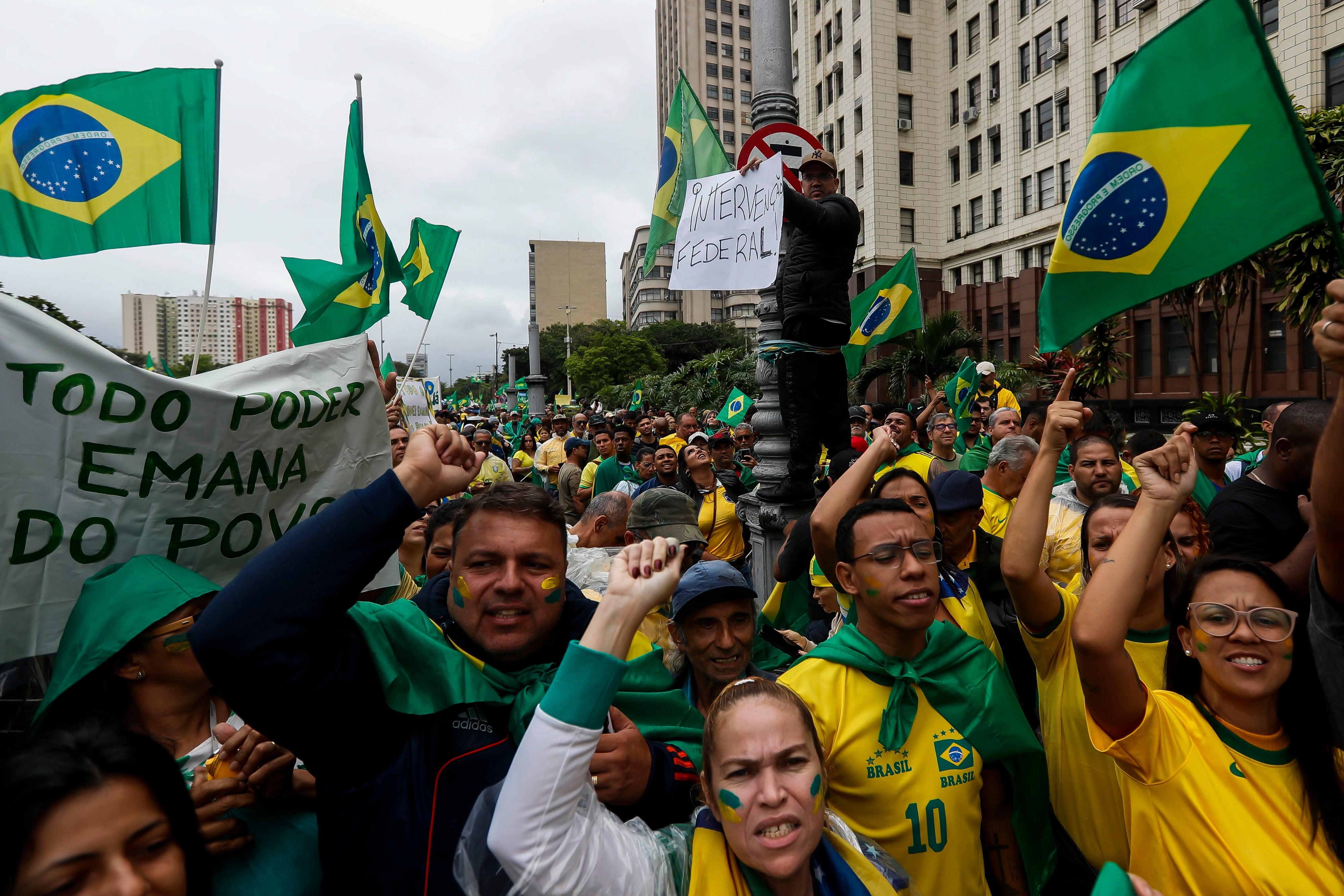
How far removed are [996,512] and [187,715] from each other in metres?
4.02

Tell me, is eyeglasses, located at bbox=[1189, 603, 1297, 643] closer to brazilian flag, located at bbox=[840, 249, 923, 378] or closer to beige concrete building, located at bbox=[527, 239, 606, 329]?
brazilian flag, located at bbox=[840, 249, 923, 378]

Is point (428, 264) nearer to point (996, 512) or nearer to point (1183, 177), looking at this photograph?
point (996, 512)

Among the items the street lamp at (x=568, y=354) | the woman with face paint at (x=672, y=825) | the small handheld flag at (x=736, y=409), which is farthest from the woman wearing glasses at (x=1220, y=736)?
the street lamp at (x=568, y=354)

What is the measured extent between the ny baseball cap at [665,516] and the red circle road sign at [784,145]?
204 cm

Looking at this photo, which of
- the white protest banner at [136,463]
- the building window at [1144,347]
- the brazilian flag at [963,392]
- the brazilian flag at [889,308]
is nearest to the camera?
the white protest banner at [136,463]

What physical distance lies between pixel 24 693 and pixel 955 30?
45410 mm

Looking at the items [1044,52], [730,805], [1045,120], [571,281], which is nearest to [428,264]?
[730,805]

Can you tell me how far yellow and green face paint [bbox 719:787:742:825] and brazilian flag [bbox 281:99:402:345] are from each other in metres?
3.94

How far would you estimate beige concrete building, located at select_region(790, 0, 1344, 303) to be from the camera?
33.0 metres

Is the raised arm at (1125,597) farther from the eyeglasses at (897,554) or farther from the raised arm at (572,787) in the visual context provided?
the raised arm at (572,787)

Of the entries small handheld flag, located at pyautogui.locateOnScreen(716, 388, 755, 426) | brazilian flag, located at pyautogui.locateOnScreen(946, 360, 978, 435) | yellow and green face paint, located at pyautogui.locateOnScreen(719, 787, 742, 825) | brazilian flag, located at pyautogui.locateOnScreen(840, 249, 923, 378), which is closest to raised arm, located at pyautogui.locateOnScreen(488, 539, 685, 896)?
yellow and green face paint, located at pyautogui.locateOnScreen(719, 787, 742, 825)

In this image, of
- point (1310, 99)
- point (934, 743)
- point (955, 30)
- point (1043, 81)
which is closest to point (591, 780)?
point (934, 743)

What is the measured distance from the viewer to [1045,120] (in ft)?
113

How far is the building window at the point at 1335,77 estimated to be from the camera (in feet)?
74.5
